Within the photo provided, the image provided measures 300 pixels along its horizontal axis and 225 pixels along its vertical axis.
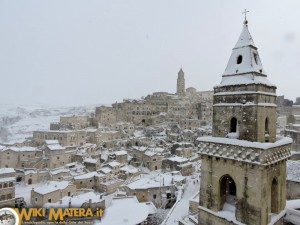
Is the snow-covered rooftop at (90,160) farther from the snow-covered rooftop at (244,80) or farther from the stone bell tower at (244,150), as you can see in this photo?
the snow-covered rooftop at (244,80)

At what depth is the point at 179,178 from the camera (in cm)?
3366

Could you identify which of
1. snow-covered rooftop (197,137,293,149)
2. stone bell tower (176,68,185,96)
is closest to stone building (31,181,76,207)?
snow-covered rooftop (197,137,293,149)

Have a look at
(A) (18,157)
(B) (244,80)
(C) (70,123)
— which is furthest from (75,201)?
(C) (70,123)

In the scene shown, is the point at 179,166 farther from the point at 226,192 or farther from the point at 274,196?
the point at 274,196

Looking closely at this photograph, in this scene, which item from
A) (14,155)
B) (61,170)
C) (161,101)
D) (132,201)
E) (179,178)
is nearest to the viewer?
(132,201)

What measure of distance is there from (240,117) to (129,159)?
40085 mm

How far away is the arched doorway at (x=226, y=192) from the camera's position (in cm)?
838

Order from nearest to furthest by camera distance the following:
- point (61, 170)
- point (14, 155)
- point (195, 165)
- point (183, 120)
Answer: point (61, 170), point (14, 155), point (195, 165), point (183, 120)

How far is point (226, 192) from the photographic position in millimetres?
9070

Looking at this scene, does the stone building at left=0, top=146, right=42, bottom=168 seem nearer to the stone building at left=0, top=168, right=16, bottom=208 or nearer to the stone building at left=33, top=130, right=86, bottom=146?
the stone building at left=33, top=130, right=86, bottom=146

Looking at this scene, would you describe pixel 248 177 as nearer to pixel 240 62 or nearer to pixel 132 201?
pixel 240 62

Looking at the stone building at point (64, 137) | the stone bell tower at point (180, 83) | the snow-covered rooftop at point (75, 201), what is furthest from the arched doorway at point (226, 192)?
the stone bell tower at point (180, 83)

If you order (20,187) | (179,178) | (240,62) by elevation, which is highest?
(240,62)

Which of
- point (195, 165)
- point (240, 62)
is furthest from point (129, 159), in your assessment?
point (240, 62)
